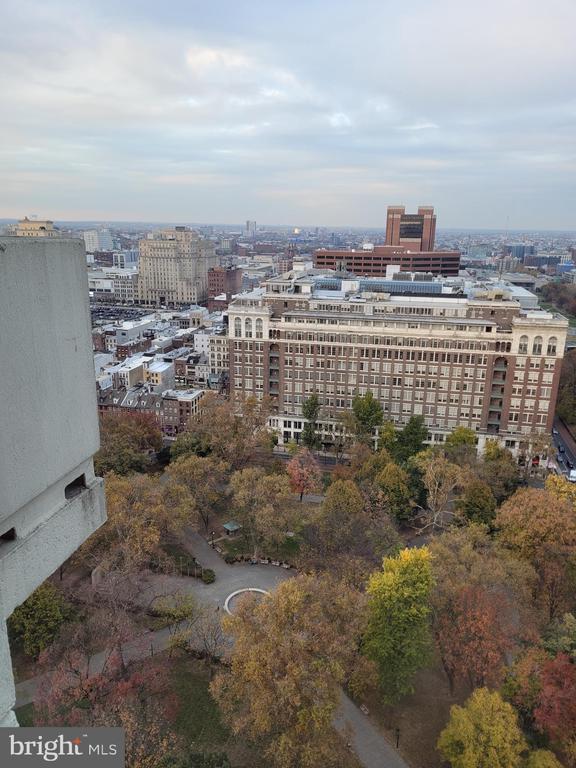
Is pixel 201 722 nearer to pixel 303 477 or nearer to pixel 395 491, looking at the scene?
pixel 395 491

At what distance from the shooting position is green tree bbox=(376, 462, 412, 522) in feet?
149

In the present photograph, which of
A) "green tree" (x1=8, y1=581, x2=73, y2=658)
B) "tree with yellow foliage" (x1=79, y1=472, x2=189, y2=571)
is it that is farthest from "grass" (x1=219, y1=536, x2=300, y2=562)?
"green tree" (x1=8, y1=581, x2=73, y2=658)

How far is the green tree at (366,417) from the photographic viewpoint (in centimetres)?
5956

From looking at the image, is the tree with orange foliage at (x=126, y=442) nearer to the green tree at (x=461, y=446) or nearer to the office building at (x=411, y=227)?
the green tree at (x=461, y=446)

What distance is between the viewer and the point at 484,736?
22391 mm

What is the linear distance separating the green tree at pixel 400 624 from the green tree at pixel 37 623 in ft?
58.2

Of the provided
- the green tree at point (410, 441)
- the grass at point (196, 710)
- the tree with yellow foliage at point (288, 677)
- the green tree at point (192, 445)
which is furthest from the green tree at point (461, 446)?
the grass at point (196, 710)

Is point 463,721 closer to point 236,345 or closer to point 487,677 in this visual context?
point 487,677

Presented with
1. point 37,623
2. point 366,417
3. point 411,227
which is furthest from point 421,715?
point 411,227

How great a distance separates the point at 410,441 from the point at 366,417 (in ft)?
18.2

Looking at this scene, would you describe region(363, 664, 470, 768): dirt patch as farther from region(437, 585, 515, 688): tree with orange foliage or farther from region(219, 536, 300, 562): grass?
region(219, 536, 300, 562): grass

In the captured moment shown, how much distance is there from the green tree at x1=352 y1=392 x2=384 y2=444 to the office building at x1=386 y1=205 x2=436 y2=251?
10970 centimetres

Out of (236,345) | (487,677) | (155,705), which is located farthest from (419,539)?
(236,345)

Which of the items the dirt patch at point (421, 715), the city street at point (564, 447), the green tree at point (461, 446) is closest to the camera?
the dirt patch at point (421, 715)
